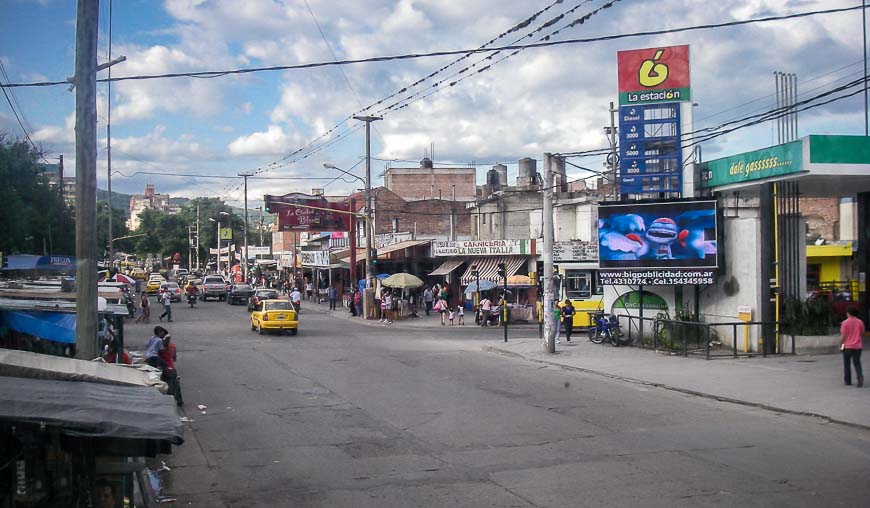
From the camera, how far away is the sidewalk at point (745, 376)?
14391mm

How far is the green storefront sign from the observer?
21.2m

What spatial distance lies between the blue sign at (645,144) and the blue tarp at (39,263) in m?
18.9

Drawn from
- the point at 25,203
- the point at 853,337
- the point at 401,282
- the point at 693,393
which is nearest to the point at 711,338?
the point at 693,393

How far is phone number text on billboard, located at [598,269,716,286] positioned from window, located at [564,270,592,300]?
7.57 meters

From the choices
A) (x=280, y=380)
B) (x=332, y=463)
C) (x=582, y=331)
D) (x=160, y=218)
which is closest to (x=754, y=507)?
(x=332, y=463)

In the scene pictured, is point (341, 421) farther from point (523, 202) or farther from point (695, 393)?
point (523, 202)

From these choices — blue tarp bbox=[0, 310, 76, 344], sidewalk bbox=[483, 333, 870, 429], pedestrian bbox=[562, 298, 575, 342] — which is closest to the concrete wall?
sidewalk bbox=[483, 333, 870, 429]

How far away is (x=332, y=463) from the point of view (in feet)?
33.7

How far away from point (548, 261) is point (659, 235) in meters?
3.73

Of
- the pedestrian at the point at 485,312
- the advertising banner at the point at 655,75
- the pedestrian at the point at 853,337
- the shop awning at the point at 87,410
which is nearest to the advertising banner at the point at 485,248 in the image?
the pedestrian at the point at 485,312

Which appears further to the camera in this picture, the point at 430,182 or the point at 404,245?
the point at 430,182

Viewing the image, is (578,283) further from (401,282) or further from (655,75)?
(655,75)

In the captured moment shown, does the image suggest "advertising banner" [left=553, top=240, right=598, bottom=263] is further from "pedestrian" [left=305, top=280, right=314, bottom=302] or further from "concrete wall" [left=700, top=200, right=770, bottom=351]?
"pedestrian" [left=305, top=280, right=314, bottom=302]

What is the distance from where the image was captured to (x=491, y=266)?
4466cm
